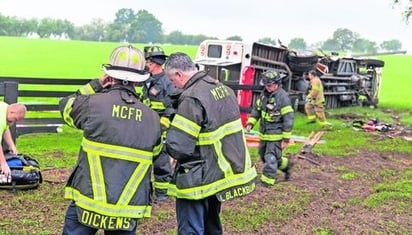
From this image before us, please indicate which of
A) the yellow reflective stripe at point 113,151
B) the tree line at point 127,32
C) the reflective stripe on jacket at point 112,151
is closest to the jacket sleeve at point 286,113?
the reflective stripe on jacket at point 112,151

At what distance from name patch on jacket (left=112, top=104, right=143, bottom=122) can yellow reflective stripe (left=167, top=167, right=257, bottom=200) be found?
0.81 meters

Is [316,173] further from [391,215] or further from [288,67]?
[288,67]

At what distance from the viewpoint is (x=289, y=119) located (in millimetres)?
7703

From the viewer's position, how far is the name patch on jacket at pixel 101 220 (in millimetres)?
3443

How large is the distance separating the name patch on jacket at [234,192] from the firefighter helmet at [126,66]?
3.54 feet

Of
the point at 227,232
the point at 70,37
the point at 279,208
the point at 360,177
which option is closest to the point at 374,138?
the point at 360,177

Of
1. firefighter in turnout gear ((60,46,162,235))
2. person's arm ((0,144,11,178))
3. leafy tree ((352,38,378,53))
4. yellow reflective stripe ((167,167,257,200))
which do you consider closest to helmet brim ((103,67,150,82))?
firefighter in turnout gear ((60,46,162,235))

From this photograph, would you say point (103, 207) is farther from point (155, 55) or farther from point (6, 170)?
point (6, 170)

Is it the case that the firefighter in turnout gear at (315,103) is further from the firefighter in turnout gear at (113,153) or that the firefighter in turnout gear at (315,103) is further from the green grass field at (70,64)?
the firefighter in turnout gear at (113,153)

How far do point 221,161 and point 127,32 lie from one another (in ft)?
223

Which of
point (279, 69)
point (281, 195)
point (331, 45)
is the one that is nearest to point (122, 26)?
point (331, 45)

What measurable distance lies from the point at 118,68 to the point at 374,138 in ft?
36.9

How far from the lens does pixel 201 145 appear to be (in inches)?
159

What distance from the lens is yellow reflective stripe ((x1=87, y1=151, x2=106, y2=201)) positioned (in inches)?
134
